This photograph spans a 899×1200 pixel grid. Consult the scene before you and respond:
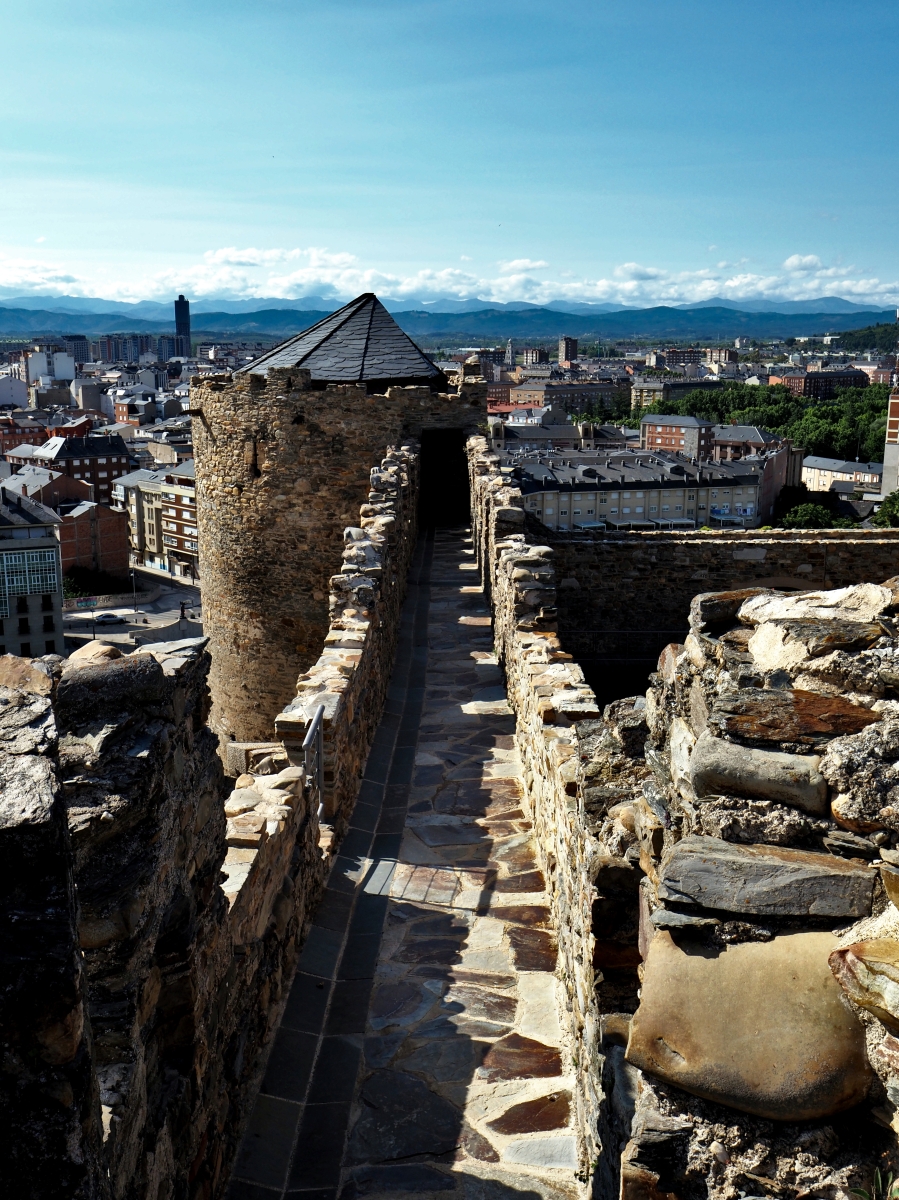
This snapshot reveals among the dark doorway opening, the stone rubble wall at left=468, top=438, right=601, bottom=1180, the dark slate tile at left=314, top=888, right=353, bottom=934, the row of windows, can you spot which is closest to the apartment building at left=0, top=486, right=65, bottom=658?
the row of windows

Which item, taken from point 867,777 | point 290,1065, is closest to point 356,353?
point 290,1065

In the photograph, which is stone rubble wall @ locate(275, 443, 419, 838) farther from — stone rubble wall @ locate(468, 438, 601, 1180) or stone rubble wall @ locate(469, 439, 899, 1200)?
stone rubble wall @ locate(469, 439, 899, 1200)

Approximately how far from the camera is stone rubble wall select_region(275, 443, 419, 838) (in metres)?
5.50

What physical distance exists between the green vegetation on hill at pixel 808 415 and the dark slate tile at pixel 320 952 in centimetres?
Result: 9883

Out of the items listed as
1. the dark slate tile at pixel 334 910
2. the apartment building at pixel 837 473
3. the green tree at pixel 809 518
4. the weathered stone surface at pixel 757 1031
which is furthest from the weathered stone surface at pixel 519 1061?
the apartment building at pixel 837 473

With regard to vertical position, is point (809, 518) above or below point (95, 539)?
above

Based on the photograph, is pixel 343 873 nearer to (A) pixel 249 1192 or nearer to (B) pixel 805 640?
(A) pixel 249 1192

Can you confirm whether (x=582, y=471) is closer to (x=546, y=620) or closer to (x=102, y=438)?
(x=102, y=438)

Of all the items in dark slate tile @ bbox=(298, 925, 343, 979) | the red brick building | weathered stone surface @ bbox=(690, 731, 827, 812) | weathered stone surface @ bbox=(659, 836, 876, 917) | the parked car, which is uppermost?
weathered stone surface @ bbox=(690, 731, 827, 812)

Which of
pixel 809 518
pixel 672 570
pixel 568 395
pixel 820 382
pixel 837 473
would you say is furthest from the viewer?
pixel 820 382

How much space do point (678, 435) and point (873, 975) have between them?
10603 cm

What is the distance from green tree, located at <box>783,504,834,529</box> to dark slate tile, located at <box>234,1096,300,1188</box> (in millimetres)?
58745

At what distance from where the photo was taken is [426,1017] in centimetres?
417

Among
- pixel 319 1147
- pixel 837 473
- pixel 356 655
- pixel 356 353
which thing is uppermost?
pixel 356 353
